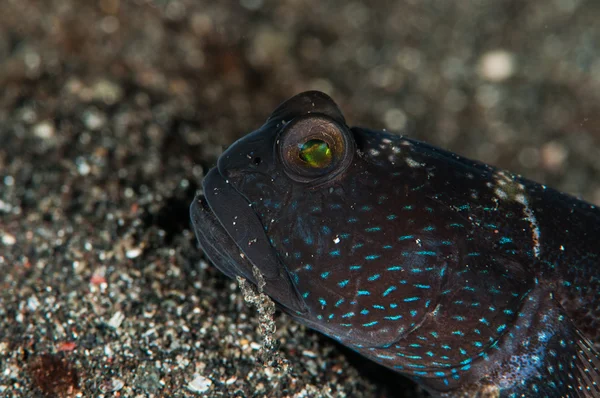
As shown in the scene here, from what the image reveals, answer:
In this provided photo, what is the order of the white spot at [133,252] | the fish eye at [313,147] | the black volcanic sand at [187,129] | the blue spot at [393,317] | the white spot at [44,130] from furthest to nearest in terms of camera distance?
the white spot at [44,130]
the white spot at [133,252]
the black volcanic sand at [187,129]
the blue spot at [393,317]
the fish eye at [313,147]

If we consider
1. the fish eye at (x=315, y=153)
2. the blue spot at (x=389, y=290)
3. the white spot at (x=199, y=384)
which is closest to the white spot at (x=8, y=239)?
the white spot at (x=199, y=384)

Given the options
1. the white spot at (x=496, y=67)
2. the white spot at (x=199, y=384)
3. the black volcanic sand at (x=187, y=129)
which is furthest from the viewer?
the white spot at (x=496, y=67)

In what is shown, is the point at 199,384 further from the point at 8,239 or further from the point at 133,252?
the point at 8,239

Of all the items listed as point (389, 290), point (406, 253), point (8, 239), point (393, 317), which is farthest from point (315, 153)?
point (8, 239)

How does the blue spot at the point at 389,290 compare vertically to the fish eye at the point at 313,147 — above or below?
below

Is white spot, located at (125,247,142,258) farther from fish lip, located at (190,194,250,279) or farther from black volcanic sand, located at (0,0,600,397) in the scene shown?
fish lip, located at (190,194,250,279)

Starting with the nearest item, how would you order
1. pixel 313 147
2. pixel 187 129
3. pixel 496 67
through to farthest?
pixel 313 147
pixel 187 129
pixel 496 67

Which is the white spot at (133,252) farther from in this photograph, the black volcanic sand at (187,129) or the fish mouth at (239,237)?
the fish mouth at (239,237)
